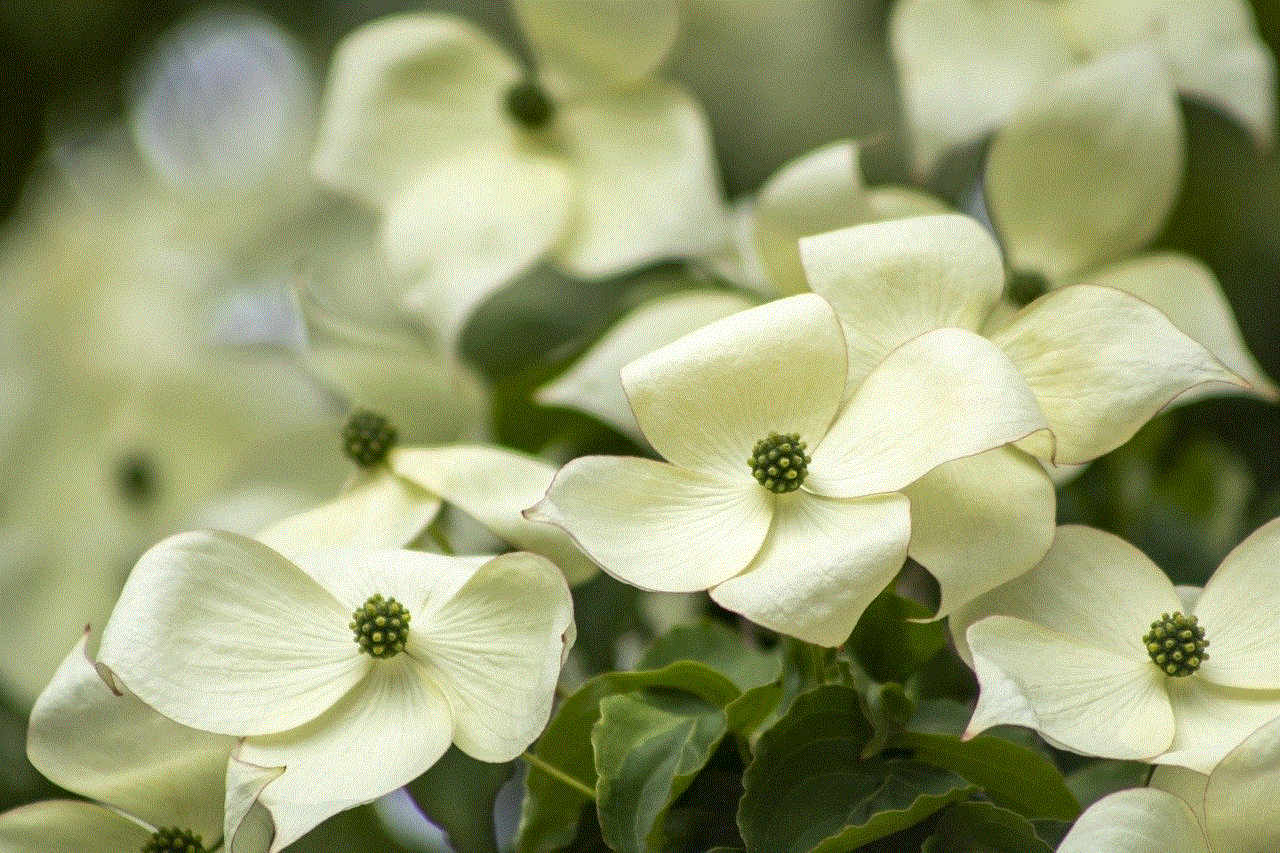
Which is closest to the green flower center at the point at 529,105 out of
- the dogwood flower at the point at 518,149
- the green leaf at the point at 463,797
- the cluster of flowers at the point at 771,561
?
the dogwood flower at the point at 518,149

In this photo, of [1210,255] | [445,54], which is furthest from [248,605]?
[1210,255]

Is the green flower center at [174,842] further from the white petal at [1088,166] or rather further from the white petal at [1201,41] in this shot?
the white petal at [1201,41]

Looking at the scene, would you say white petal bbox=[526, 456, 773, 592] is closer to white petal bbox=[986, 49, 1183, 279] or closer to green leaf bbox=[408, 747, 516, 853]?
green leaf bbox=[408, 747, 516, 853]

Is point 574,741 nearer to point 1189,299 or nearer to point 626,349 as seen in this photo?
point 626,349

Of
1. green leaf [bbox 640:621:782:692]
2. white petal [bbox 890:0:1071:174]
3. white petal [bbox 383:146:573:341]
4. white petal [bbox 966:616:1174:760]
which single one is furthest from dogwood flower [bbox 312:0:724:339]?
white petal [bbox 966:616:1174:760]

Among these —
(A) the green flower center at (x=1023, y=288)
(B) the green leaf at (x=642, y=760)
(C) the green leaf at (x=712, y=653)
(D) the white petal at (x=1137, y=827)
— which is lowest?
(C) the green leaf at (x=712, y=653)

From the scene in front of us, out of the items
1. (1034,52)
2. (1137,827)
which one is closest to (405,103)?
(1034,52)
